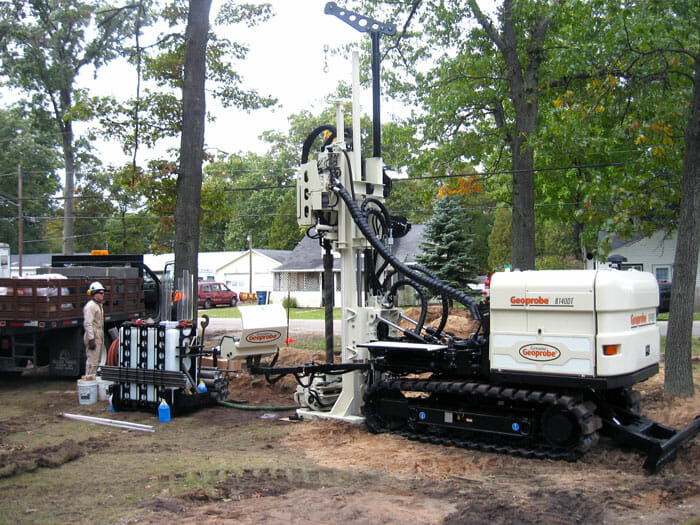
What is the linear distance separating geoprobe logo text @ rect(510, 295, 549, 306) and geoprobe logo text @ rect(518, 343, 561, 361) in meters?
0.45

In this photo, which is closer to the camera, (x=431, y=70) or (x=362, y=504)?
(x=362, y=504)

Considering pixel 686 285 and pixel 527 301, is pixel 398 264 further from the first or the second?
pixel 686 285

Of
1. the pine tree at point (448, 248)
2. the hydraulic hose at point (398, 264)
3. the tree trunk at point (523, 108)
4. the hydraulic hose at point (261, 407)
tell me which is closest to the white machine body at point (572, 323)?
the hydraulic hose at point (398, 264)

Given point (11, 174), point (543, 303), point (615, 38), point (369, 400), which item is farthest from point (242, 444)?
point (11, 174)

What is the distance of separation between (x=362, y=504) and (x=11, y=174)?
5330 cm

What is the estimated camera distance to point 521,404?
24.4ft

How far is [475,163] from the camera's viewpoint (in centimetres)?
2095

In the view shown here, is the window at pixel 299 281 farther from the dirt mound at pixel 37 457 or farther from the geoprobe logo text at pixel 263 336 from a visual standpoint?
the dirt mound at pixel 37 457

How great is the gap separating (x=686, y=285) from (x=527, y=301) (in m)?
4.52

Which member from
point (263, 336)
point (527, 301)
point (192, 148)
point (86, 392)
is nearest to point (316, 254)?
point (192, 148)

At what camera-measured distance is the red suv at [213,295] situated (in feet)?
134

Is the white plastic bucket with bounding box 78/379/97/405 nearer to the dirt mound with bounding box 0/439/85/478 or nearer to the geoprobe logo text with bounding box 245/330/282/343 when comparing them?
the geoprobe logo text with bounding box 245/330/282/343

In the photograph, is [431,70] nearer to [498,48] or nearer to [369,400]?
[498,48]

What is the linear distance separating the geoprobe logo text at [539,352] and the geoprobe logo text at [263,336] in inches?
210
